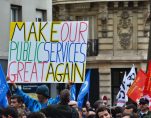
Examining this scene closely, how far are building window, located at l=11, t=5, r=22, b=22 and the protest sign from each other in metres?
9.71

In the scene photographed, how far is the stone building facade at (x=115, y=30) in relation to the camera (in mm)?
40031

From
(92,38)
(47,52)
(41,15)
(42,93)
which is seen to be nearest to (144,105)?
(47,52)

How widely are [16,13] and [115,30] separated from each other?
17193 millimetres

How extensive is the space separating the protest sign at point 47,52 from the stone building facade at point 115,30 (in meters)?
25.9

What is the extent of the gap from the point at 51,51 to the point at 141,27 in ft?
90.2

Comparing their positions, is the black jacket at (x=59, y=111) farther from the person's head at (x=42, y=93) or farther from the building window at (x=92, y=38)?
the building window at (x=92, y=38)

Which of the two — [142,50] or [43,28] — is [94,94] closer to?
[142,50]

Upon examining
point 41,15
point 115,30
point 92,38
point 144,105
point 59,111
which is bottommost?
point 144,105

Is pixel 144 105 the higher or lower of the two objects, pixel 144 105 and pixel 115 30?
the lower

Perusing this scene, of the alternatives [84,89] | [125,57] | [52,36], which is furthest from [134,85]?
[125,57]

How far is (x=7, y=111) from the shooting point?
928cm

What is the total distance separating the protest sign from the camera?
1315cm

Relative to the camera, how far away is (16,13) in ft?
78.9

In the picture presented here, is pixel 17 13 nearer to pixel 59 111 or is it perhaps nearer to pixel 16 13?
pixel 16 13
